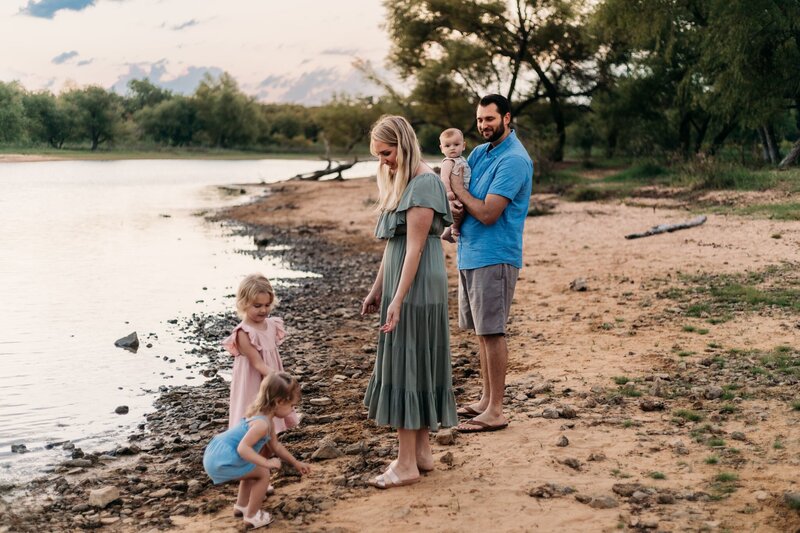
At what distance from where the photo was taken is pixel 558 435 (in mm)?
5367

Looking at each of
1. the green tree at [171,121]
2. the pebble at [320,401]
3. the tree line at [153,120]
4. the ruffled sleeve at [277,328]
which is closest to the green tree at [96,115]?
the tree line at [153,120]

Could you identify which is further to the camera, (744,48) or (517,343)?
(744,48)

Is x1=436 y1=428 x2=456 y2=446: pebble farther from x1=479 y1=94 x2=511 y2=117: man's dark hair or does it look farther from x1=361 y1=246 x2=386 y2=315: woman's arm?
x1=479 y1=94 x2=511 y2=117: man's dark hair

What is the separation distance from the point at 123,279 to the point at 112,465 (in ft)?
33.4

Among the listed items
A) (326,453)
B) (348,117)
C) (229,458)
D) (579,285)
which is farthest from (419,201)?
(348,117)

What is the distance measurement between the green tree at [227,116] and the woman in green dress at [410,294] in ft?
328

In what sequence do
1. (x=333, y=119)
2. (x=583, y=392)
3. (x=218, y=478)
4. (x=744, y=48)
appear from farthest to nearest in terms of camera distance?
(x=333, y=119), (x=744, y=48), (x=583, y=392), (x=218, y=478)

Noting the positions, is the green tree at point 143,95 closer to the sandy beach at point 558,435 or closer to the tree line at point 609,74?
the tree line at point 609,74

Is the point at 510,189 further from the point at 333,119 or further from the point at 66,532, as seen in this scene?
the point at 333,119

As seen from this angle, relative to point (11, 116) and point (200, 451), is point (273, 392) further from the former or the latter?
point (11, 116)

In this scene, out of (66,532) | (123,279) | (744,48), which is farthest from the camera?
(744,48)

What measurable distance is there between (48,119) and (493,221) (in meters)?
83.5

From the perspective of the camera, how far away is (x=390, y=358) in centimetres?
450

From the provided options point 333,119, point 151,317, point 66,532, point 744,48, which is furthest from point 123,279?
point 333,119
